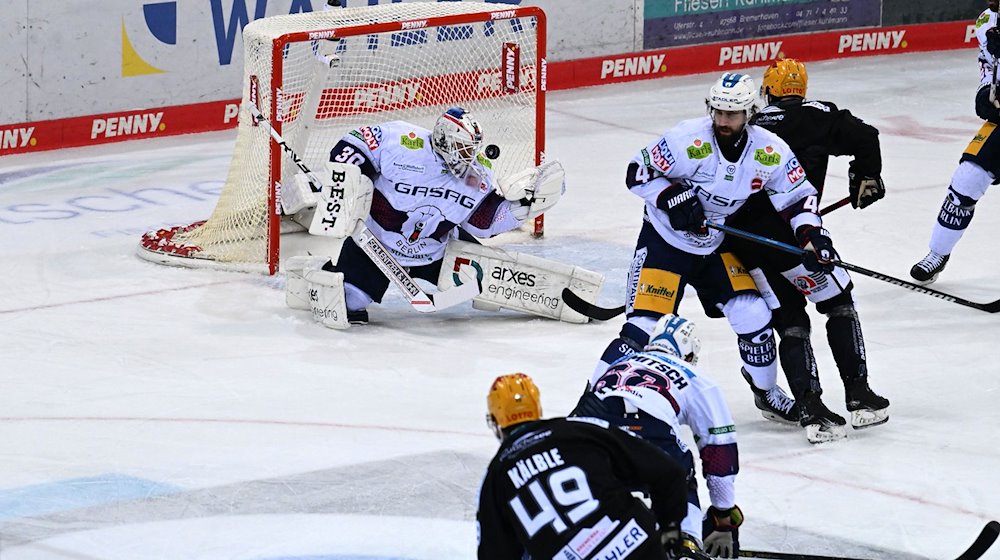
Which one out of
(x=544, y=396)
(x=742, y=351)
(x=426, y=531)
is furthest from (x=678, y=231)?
(x=426, y=531)

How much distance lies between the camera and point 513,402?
3.65 metres

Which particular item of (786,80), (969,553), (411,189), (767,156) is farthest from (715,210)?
(411,189)

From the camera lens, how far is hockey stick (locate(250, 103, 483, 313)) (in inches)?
281

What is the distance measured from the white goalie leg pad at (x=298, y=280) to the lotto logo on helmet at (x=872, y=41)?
6.94m

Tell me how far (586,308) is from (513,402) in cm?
343

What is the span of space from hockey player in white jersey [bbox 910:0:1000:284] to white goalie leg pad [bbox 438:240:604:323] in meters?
1.65

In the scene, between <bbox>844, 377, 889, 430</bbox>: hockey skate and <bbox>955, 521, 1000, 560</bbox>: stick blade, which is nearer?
<bbox>955, 521, 1000, 560</bbox>: stick blade

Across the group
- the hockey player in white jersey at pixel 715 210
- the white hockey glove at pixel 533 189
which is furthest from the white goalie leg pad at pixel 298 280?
the hockey player in white jersey at pixel 715 210

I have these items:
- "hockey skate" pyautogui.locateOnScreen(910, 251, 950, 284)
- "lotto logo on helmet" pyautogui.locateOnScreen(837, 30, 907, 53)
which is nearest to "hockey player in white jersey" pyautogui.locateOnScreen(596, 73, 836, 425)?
"hockey skate" pyautogui.locateOnScreen(910, 251, 950, 284)

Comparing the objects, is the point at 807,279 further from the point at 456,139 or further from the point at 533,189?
the point at 533,189

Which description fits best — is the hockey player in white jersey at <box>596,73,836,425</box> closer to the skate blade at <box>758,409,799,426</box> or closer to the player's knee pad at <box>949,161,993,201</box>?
the skate blade at <box>758,409,799,426</box>

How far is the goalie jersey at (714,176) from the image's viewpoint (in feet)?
18.6

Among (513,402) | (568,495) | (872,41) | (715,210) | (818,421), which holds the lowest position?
(872,41)

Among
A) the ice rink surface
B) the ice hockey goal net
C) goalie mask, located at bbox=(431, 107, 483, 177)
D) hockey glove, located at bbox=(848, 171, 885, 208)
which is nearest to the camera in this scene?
the ice rink surface
